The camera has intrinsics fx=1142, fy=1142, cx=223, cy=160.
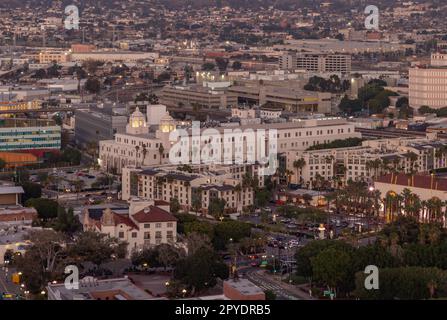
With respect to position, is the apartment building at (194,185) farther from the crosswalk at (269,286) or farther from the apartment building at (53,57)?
the apartment building at (53,57)

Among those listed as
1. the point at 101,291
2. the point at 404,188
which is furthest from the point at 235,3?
the point at 101,291

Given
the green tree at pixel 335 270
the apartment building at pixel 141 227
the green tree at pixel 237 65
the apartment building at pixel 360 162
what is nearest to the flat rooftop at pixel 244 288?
the green tree at pixel 335 270

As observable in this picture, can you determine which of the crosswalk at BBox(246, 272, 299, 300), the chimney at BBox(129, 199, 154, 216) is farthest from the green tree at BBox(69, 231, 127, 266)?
the crosswalk at BBox(246, 272, 299, 300)

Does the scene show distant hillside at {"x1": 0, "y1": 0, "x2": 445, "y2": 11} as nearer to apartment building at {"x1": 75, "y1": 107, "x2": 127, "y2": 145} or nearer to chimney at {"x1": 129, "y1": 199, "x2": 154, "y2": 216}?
apartment building at {"x1": 75, "y1": 107, "x2": 127, "y2": 145}

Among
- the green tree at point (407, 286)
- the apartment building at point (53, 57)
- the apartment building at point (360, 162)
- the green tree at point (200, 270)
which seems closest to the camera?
the green tree at point (407, 286)


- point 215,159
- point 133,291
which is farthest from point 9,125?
point 133,291
